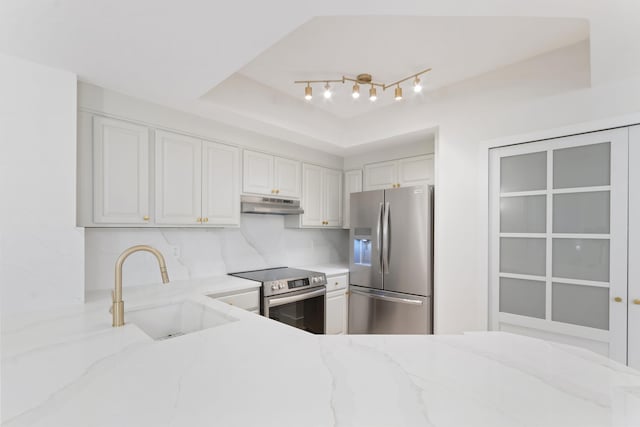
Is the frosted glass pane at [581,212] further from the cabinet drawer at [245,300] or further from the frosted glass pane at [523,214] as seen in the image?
the cabinet drawer at [245,300]

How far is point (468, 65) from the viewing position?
7.90 feet

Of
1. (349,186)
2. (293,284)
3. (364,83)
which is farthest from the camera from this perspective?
(349,186)

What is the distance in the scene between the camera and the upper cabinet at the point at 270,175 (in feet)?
9.53

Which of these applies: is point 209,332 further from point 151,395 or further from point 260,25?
point 260,25

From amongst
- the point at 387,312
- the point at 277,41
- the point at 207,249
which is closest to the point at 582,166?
the point at 387,312

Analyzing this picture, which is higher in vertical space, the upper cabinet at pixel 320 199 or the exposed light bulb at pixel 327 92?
the exposed light bulb at pixel 327 92

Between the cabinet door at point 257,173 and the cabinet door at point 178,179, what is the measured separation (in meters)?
0.44

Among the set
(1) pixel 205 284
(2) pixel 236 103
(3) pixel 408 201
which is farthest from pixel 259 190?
(3) pixel 408 201

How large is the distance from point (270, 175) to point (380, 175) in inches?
51.9

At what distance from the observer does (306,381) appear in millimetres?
817

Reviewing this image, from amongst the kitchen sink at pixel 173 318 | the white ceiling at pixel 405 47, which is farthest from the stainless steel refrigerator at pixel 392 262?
the kitchen sink at pixel 173 318

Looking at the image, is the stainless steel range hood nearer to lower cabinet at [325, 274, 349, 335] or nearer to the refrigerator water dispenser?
the refrigerator water dispenser

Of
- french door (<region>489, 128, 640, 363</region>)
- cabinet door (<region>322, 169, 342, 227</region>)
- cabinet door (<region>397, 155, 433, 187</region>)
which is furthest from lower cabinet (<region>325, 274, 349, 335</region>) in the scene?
french door (<region>489, 128, 640, 363</region>)

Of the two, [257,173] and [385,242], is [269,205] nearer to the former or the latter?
[257,173]
